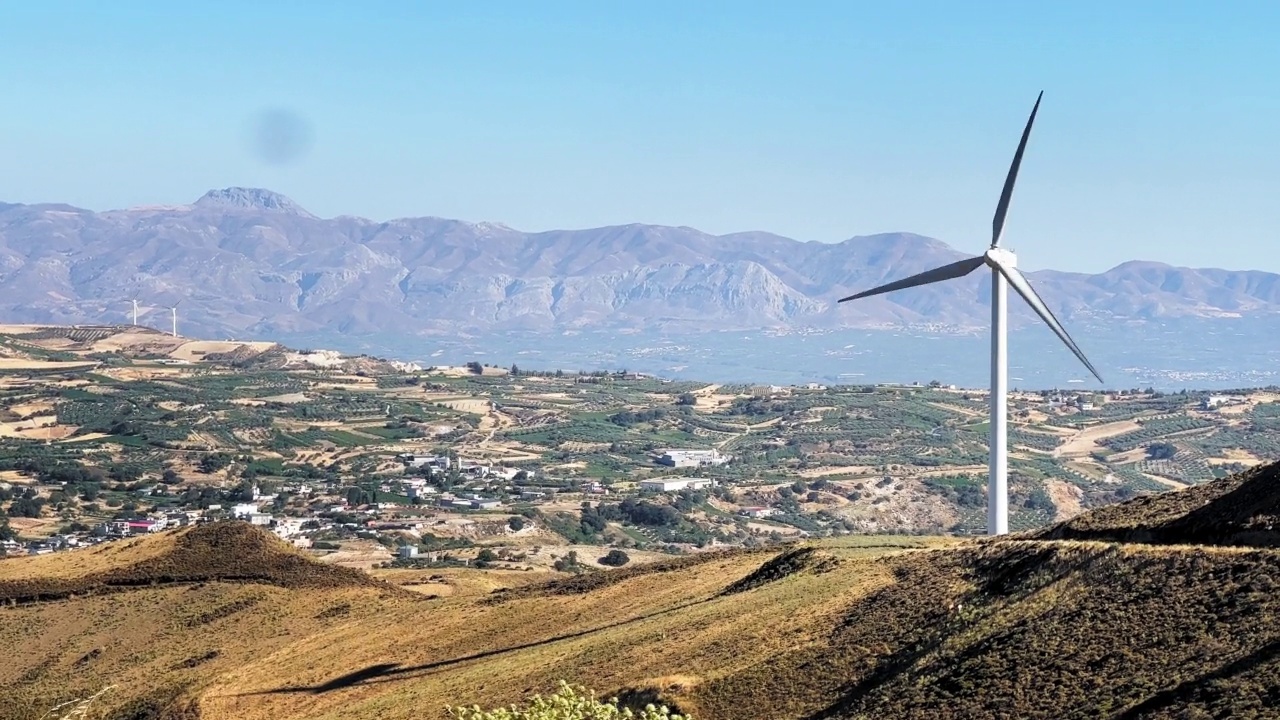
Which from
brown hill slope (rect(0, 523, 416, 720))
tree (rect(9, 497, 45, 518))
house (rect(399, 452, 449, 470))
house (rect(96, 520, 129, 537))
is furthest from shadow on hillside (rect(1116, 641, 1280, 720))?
house (rect(399, 452, 449, 470))

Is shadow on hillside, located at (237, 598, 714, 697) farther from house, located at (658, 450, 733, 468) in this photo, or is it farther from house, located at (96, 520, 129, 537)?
house, located at (658, 450, 733, 468)

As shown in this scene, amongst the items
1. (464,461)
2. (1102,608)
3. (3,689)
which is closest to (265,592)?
(3,689)

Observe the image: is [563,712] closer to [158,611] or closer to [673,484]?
[158,611]

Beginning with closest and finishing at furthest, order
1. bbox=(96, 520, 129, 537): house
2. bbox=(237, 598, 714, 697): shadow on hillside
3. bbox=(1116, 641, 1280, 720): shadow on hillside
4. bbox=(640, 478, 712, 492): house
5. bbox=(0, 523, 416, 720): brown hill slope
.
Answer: bbox=(1116, 641, 1280, 720): shadow on hillside < bbox=(237, 598, 714, 697): shadow on hillside < bbox=(0, 523, 416, 720): brown hill slope < bbox=(96, 520, 129, 537): house < bbox=(640, 478, 712, 492): house

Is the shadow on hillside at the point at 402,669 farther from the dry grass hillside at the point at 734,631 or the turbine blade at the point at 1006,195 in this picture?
the turbine blade at the point at 1006,195

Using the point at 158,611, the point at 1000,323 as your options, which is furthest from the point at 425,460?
the point at 1000,323

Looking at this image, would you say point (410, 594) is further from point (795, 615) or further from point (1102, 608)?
point (1102, 608)
